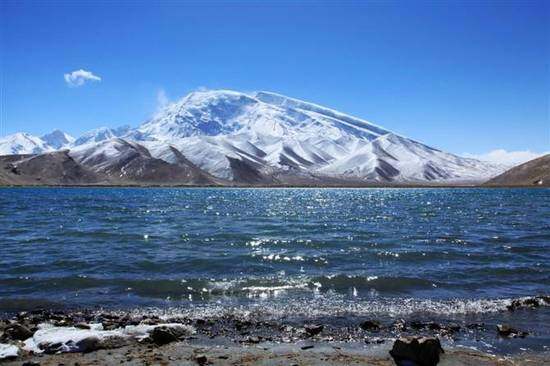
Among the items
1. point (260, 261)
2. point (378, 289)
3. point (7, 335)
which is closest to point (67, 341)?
point (7, 335)

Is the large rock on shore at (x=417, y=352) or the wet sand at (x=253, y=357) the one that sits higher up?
the large rock on shore at (x=417, y=352)

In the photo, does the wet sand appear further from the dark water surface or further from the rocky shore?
the dark water surface

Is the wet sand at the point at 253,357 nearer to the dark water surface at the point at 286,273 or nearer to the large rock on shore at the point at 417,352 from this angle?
the large rock on shore at the point at 417,352

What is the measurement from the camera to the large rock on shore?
13.0 meters

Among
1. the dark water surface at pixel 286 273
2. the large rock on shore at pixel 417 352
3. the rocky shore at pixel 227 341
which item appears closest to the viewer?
the large rock on shore at pixel 417 352

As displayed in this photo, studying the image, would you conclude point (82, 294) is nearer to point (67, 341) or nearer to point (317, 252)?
point (67, 341)

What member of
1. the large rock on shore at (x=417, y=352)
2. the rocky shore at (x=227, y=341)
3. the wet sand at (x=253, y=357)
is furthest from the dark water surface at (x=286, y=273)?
the large rock on shore at (x=417, y=352)

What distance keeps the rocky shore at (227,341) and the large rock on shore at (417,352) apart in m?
0.02

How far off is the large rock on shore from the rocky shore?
0.02 metres

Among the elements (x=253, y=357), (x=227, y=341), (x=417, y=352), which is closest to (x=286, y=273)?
(x=227, y=341)

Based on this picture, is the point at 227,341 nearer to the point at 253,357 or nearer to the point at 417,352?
the point at 253,357

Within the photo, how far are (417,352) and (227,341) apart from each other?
5280 mm

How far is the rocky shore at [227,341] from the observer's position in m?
13.2

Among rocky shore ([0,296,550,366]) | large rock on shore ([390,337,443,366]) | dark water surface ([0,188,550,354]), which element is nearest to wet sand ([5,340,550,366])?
rocky shore ([0,296,550,366])
